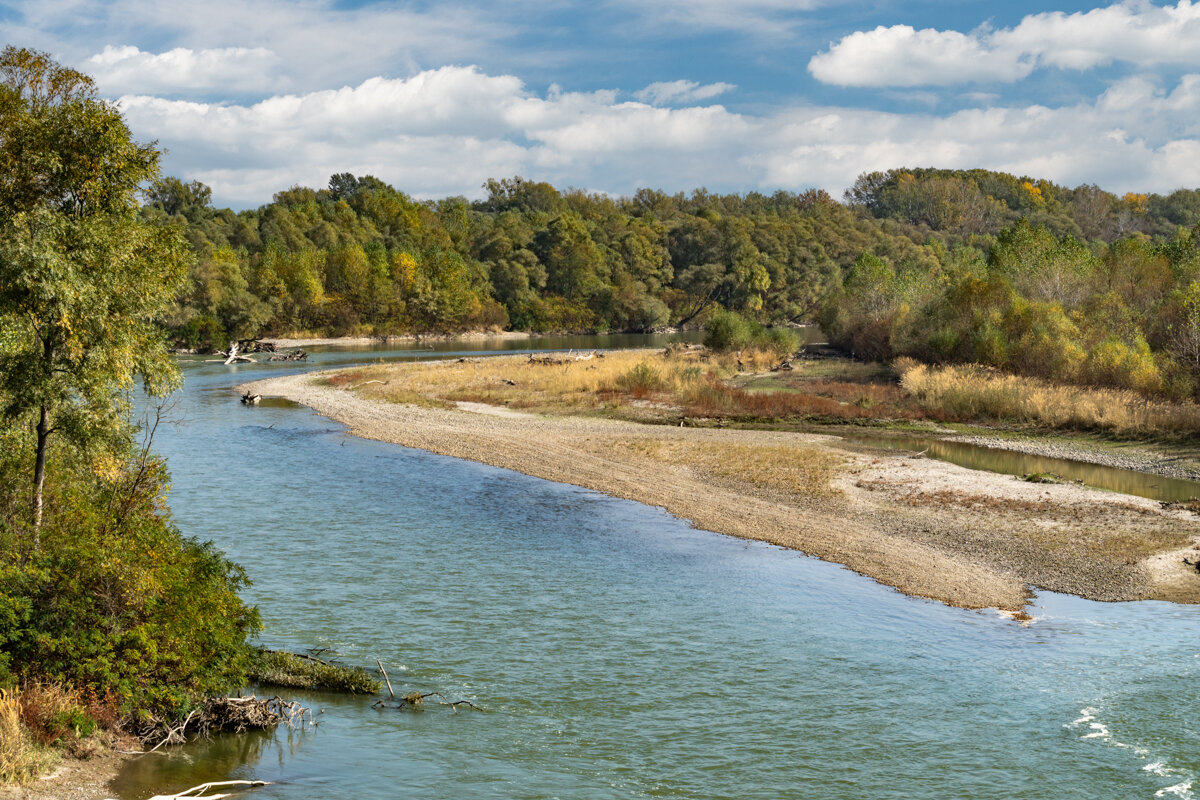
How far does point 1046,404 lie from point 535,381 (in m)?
32.7

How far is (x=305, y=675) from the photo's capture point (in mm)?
16016

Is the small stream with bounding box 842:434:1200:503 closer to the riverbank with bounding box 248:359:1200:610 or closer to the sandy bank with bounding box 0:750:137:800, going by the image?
the riverbank with bounding box 248:359:1200:610

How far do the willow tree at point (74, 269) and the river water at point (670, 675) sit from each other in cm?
567

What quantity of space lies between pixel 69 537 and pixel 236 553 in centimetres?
1139

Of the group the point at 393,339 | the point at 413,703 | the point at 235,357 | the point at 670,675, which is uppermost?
the point at 393,339

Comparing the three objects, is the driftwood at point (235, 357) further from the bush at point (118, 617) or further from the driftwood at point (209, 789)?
the driftwood at point (209, 789)

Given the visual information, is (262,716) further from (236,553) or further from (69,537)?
(236,553)

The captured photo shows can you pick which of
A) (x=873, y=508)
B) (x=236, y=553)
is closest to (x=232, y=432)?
(x=236, y=553)

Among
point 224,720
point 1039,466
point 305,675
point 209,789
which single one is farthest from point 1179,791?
point 1039,466

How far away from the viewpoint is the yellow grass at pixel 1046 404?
136ft

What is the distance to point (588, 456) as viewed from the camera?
131 ft

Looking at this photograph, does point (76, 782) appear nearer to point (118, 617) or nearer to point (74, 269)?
point (118, 617)

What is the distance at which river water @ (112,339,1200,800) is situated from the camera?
13250 millimetres

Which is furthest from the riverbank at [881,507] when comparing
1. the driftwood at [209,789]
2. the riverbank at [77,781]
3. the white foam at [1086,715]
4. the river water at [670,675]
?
the riverbank at [77,781]
